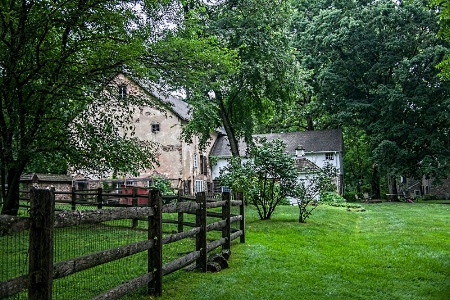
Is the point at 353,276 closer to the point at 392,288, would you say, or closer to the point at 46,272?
the point at 392,288

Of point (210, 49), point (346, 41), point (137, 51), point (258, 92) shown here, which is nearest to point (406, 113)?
point (346, 41)

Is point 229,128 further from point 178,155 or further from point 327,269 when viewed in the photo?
point 327,269

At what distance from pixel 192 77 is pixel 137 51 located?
196 centimetres

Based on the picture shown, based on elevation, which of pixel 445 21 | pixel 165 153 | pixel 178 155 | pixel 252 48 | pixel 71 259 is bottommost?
pixel 71 259

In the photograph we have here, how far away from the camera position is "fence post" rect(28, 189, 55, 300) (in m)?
3.35

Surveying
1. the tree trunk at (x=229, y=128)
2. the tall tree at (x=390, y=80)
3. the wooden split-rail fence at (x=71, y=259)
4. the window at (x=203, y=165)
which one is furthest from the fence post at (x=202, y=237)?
the window at (x=203, y=165)

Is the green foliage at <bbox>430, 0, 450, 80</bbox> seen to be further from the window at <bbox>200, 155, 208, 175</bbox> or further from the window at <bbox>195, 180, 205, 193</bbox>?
the window at <bbox>200, 155, 208, 175</bbox>

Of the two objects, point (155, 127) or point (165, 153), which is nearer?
point (165, 153)

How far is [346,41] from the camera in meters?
34.5

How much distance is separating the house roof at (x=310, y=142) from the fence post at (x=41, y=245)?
1289 inches

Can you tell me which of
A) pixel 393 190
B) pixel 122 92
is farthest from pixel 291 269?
pixel 393 190

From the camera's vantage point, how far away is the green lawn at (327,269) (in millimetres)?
5992

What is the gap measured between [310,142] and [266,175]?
24.4 meters

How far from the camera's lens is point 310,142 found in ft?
125
